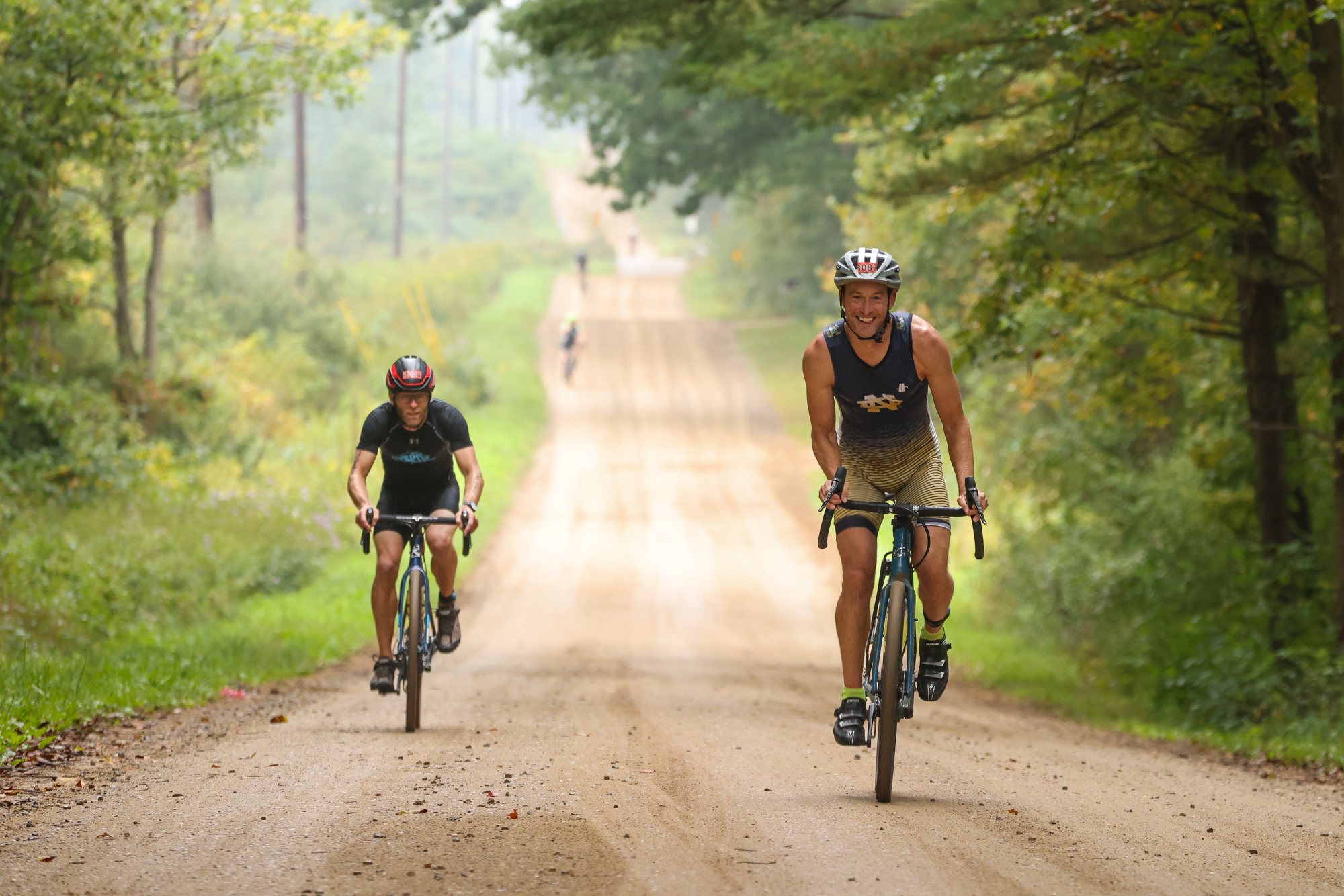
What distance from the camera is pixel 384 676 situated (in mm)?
8898

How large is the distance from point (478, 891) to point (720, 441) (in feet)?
95.8

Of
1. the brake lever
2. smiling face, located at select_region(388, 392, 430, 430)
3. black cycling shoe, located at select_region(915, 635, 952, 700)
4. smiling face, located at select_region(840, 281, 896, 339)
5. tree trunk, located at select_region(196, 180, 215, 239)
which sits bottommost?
black cycling shoe, located at select_region(915, 635, 952, 700)

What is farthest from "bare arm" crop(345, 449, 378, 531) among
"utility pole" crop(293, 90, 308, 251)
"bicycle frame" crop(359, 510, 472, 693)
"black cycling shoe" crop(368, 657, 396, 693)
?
"utility pole" crop(293, 90, 308, 251)

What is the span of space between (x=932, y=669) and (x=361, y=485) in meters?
4.08

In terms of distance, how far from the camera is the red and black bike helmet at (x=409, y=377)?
28.8 ft

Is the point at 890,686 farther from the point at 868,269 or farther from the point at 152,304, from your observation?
the point at 152,304

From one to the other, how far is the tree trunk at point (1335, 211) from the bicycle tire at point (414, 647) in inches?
300

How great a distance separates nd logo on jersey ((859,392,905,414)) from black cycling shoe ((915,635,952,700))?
4.00 feet

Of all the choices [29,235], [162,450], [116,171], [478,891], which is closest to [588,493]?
[162,450]

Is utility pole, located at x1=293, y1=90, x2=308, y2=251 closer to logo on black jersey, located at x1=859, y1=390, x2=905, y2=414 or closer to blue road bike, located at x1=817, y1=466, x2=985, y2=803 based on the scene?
logo on black jersey, located at x1=859, y1=390, x2=905, y2=414

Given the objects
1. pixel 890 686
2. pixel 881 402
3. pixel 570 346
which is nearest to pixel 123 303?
pixel 881 402

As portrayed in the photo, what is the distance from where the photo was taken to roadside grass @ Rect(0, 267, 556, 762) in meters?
8.62

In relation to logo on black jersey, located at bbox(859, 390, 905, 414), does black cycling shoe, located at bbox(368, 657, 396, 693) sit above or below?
below

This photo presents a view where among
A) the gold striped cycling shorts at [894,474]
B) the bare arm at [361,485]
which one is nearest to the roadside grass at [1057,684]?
the gold striped cycling shorts at [894,474]
